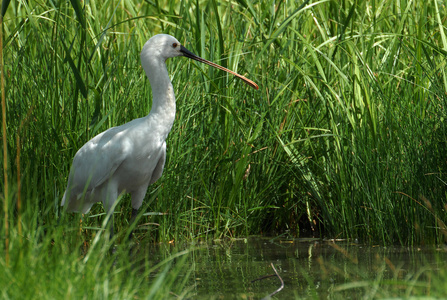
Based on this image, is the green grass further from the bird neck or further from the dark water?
the bird neck

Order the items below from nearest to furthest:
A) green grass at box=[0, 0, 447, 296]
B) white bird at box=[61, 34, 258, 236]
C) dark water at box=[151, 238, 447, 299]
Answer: dark water at box=[151, 238, 447, 299] < white bird at box=[61, 34, 258, 236] < green grass at box=[0, 0, 447, 296]

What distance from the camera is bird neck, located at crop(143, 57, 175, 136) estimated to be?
4.63 meters

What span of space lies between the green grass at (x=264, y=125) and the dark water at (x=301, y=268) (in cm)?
26

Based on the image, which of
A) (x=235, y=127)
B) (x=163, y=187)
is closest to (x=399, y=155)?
(x=235, y=127)

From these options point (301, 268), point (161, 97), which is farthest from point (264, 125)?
point (301, 268)

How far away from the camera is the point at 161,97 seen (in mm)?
4668

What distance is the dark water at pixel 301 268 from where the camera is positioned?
11.9ft

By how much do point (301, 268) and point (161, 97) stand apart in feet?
5.60

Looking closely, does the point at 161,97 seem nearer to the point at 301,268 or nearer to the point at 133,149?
the point at 133,149

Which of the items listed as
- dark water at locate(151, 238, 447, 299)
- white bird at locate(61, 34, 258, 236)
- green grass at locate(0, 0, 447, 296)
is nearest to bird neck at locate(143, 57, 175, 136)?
white bird at locate(61, 34, 258, 236)

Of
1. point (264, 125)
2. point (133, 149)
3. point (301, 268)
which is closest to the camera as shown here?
point (301, 268)

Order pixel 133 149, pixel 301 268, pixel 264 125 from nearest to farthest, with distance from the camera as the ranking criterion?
1. pixel 301 268
2. pixel 133 149
3. pixel 264 125

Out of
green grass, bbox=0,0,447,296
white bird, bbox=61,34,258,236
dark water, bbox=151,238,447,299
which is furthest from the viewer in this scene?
green grass, bbox=0,0,447,296

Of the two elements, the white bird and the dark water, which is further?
the white bird
